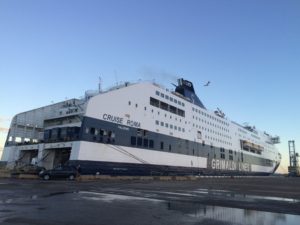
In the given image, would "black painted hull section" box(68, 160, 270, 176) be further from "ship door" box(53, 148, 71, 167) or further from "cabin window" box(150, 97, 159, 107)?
"cabin window" box(150, 97, 159, 107)

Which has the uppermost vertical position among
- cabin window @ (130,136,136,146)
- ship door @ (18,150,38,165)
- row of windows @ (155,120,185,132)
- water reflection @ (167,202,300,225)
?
row of windows @ (155,120,185,132)

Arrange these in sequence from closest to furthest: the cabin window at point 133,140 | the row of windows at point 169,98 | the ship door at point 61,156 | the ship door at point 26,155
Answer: the cabin window at point 133,140 < the ship door at point 61,156 < the ship door at point 26,155 < the row of windows at point 169,98

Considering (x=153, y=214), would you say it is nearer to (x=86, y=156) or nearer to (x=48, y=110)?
(x=86, y=156)

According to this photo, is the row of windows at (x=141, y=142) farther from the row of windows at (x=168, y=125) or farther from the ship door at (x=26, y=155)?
the ship door at (x=26, y=155)

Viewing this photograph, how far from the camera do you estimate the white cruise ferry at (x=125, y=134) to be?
30.3 m

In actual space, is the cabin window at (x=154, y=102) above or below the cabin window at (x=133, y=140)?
above

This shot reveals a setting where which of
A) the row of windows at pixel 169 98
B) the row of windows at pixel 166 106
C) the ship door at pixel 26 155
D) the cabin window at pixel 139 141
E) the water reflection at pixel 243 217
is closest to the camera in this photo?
the water reflection at pixel 243 217

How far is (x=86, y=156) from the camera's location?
28.9 metres

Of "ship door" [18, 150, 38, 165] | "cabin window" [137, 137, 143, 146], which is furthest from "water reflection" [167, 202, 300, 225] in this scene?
"ship door" [18, 150, 38, 165]

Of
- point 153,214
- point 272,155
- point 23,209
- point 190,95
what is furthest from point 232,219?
point 272,155

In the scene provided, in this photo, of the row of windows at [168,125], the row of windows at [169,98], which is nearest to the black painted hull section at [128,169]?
the row of windows at [168,125]

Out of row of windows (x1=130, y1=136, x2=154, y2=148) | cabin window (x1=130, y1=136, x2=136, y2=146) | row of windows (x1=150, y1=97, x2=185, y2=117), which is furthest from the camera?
row of windows (x1=150, y1=97, x2=185, y2=117)

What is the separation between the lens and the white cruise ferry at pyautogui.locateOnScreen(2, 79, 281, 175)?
99.4ft

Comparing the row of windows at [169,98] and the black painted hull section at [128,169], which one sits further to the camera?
the row of windows at [169,98]
